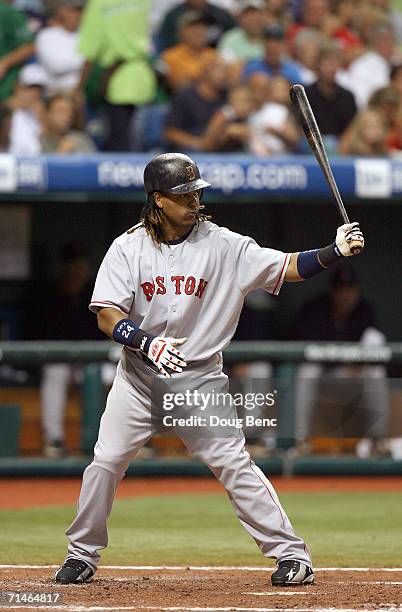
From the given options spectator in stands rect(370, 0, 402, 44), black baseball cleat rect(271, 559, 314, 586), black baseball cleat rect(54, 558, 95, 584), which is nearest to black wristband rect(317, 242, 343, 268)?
black baseball cleat rect(271, 559, 314, 586)

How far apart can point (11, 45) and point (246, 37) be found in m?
2.12

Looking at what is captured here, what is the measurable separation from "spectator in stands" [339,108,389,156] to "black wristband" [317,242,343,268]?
5.79 meters

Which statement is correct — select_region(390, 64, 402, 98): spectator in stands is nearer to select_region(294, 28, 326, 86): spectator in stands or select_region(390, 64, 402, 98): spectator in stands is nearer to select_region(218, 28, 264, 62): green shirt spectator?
select_region(294, 28, 326, 86): spectator in stands

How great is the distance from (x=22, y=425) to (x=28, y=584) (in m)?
4.77

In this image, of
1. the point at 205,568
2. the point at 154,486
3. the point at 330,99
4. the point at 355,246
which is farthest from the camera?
the point at 330,99

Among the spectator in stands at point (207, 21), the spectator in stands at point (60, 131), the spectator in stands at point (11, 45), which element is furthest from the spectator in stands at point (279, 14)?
the spectator in stands at point (60, 131)

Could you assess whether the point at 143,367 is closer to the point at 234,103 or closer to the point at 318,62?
the point at 234,103

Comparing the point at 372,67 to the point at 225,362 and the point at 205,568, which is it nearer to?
the point at 225,362

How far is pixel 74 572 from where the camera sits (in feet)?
15.8

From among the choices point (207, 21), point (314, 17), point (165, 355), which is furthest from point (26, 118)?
point (165, 355)

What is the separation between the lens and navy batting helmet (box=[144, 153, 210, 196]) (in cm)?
483

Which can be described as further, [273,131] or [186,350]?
[273,131]

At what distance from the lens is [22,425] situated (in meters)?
9.58

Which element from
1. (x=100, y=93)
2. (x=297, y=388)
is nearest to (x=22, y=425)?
(x=297, y=388)
